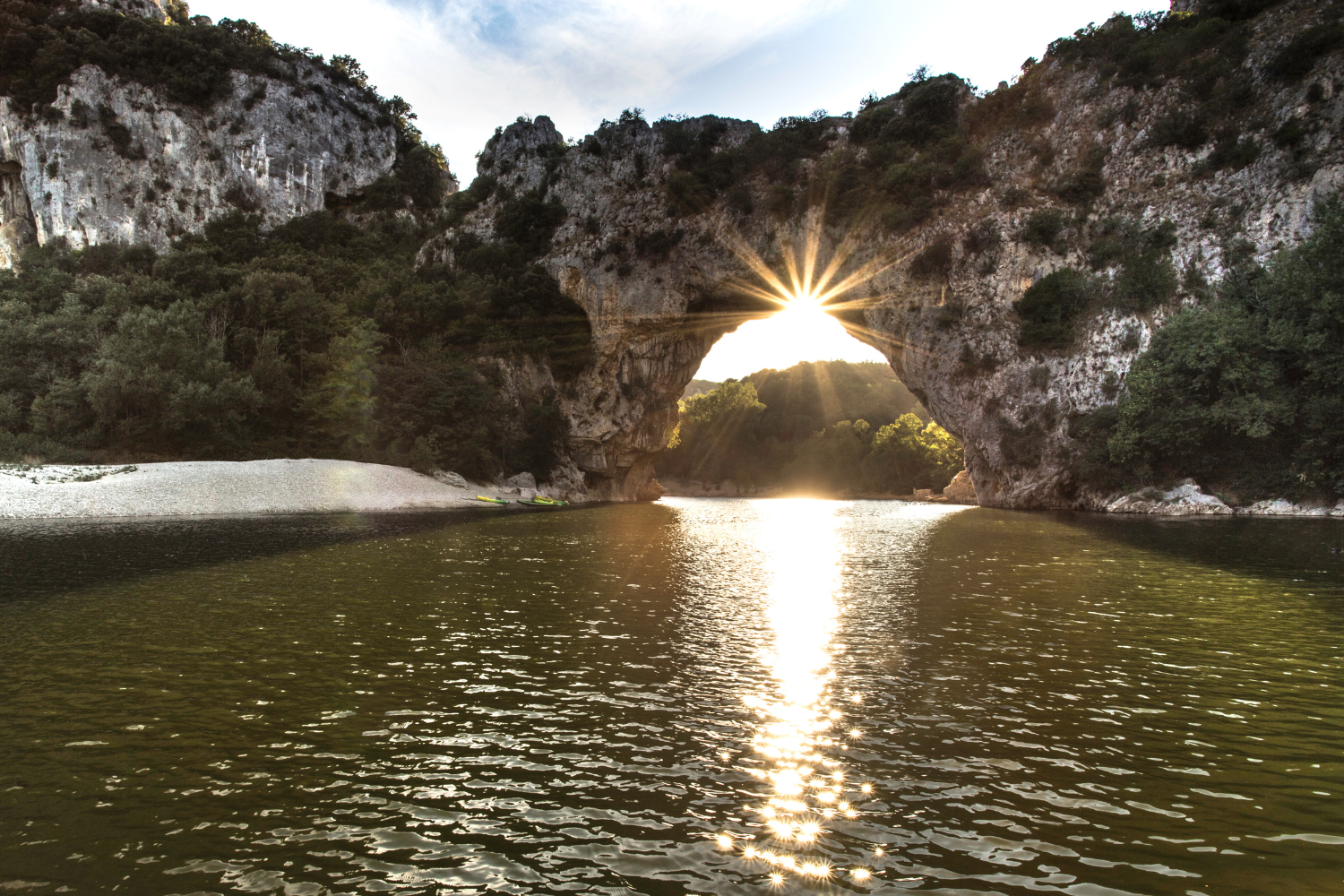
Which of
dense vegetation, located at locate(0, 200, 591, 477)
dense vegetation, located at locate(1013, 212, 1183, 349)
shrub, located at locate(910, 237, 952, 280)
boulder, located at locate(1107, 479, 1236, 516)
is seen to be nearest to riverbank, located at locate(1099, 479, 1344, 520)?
boulder, located at locate(1107, 479, 1236, 516)

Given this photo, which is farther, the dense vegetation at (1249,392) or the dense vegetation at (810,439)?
the dense vegetation at (810,439)

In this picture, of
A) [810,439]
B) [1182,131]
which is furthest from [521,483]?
[810,439]

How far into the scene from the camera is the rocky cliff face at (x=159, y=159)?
5984 cm

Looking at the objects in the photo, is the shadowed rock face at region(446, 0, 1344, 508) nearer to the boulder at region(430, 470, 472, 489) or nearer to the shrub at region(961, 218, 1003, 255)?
the shrub at region(961, 218, 1003, 255)

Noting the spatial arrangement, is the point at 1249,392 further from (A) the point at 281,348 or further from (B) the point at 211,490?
(A) the point at 281,348

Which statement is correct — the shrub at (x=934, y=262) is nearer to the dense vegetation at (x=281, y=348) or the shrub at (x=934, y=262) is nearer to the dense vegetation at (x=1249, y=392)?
the dense vegetation at (x=1249, y=392)

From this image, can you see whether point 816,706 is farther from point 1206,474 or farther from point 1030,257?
point 1030,257

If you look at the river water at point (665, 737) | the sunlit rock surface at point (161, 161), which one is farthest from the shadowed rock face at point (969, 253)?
the river water at point (665, 737)

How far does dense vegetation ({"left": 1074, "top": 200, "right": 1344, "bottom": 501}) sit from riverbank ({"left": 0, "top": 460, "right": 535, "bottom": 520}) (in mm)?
43313

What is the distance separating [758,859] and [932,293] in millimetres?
55061

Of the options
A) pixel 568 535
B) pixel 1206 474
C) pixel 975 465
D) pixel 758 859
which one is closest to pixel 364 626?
pixel 758 859

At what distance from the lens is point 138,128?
63.3 m

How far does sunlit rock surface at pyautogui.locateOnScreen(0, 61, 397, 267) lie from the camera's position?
196 feet

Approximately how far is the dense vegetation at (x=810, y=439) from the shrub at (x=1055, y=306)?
147 ft
